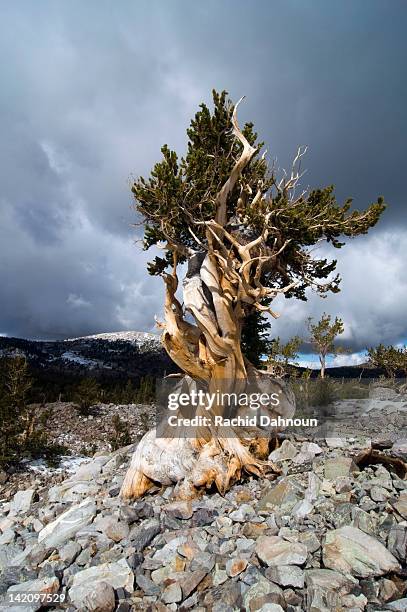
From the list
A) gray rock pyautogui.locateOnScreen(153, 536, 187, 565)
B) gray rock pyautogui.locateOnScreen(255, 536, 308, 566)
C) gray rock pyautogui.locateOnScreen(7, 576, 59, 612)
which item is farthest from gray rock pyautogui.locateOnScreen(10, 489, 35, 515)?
gray rock pyautogui.locateOnScreen(255, 536, 308, 566)

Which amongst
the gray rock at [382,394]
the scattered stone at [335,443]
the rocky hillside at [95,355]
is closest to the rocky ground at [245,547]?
the scattered stone at [335,443]

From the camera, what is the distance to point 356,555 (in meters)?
4.23

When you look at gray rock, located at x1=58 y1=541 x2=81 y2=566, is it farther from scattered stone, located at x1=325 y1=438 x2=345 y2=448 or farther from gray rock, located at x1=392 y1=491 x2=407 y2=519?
scattered stone, located at x1=325 y1=438 x2=345 y2=448

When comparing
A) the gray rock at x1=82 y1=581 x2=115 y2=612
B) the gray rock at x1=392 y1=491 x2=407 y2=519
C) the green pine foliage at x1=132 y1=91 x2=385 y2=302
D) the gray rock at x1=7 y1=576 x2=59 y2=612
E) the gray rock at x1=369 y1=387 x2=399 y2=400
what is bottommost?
the gray rock at x1=7 y1=576 x2=59 y2=612

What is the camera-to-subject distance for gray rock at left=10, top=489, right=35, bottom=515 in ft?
31.7

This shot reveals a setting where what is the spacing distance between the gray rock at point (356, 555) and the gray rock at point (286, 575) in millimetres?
386

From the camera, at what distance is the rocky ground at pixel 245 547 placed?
4.05m

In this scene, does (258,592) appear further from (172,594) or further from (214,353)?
(214,353)

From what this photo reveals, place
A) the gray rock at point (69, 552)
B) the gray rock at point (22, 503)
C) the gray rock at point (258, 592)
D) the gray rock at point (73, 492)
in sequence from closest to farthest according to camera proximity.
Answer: the gray rock at point (258, 592)
the gray rock at point (69, 552)
the gray rock at point (73, 492)
the gray rock at point (22, 503)

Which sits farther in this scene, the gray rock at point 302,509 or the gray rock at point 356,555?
the gray rock at point 302,509

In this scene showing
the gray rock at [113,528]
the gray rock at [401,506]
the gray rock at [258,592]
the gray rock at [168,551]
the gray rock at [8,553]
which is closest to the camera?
the gray rock at [258,592]

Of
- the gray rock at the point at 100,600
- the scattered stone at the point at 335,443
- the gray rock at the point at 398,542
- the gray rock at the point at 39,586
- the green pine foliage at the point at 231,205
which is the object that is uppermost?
the green pine foliage at the point at 231,205

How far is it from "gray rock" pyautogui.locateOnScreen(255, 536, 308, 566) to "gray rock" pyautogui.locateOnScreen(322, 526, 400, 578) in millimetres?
295

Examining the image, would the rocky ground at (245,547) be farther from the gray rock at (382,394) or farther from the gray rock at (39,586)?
the gray rock at (382,394)
